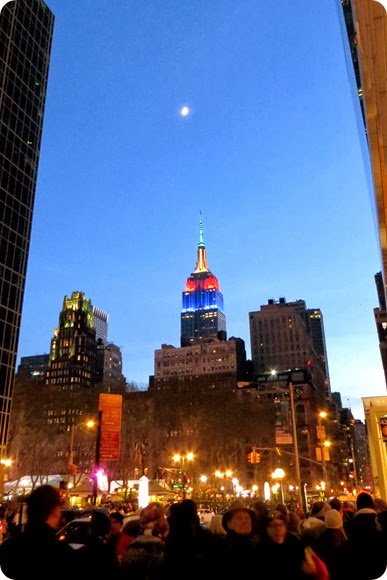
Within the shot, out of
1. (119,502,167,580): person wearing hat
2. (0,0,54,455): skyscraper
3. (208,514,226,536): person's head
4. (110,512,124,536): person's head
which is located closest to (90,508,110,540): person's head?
(119,502,167,580): person wearing hat

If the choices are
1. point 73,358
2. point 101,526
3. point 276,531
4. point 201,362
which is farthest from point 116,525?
point 73,358

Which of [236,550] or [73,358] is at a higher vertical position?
[73,358]

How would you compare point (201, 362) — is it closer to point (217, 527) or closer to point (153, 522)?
point (217, 527)

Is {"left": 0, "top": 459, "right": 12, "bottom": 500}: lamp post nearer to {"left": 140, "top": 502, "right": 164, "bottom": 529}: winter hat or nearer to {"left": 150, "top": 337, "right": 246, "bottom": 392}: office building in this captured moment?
{"left": 140, "top": 502, "right": 164, "bottom": 529}: winter hat

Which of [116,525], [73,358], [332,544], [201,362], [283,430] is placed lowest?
[332,544]

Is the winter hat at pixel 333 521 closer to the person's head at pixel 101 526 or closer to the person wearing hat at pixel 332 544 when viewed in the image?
the person wearing hat at pixel 332 544

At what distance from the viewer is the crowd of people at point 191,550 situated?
3.44 metres

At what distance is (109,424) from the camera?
20500 millimetres

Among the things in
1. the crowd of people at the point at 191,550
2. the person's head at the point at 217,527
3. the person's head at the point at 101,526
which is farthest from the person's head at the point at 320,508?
the person's head at the point at 101,526

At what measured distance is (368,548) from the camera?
5758mm

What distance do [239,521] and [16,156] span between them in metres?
64.7

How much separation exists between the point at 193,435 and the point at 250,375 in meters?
127

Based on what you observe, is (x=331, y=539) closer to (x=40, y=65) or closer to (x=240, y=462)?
(x=40, y=65)

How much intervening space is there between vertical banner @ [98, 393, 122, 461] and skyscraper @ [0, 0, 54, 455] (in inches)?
1492
